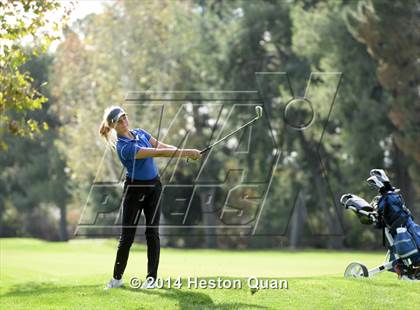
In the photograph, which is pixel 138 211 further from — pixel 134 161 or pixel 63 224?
pixel 63 224

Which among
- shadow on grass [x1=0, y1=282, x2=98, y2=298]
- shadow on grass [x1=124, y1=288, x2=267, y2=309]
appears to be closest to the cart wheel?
shadow on grass [x1=124, y1=288, x2=267, y2=309]

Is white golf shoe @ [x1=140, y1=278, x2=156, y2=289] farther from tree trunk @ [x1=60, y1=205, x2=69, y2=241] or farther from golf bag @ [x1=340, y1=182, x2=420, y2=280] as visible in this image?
tree trunk @ [x1=60, y1=205, x2=69, y2=241]

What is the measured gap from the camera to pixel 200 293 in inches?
360

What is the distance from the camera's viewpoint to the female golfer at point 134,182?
9.12 metres

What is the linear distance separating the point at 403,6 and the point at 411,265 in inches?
785

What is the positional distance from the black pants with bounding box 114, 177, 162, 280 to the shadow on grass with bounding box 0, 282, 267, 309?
46 centimetres

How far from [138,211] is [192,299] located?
138 cm

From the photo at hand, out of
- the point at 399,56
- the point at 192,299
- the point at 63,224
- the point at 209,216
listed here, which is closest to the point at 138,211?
the point at 192,299

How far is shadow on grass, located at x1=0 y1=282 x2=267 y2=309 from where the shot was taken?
8.48 m

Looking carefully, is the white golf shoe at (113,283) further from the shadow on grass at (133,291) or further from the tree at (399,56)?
the tree at (399,56)

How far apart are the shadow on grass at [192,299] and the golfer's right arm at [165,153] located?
1.69 meters

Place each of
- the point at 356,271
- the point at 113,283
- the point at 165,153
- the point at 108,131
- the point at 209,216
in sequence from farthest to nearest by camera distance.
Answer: the point at 209,216, the point at 356,271, the point at 113,283, the point at 108,131, the point at 165,153

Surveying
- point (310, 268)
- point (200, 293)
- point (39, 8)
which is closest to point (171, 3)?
point (310, 268)

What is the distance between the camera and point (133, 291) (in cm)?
916
